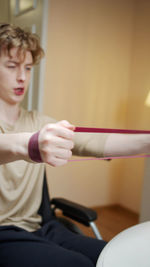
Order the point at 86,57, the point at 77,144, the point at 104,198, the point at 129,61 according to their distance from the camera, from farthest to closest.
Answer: the point at 104,198 < the point at 86,57 < the point at 129,61 < the point at 77,144

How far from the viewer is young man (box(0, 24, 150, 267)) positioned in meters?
0.82

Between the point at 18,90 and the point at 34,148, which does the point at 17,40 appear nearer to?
the point at 18,90

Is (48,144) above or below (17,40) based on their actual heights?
below

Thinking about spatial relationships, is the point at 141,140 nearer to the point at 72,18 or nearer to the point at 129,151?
the point at 129,151

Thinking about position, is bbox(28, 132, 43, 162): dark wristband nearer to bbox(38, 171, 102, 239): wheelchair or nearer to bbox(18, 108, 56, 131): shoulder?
bbox(18, 108, 56, 131): shoulder

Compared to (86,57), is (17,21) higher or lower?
higher

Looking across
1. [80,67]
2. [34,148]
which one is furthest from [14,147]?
[80,67]

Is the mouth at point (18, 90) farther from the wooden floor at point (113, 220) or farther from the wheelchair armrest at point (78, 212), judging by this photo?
the wooden floor at point (113, 220)

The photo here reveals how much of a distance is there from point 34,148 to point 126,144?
44cm

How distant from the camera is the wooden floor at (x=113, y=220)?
222 cm

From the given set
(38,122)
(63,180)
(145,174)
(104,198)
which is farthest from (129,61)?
(104,198)

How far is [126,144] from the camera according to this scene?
2.99ft

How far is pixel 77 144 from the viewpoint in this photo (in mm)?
1024

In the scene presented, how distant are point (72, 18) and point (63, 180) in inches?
53.7
